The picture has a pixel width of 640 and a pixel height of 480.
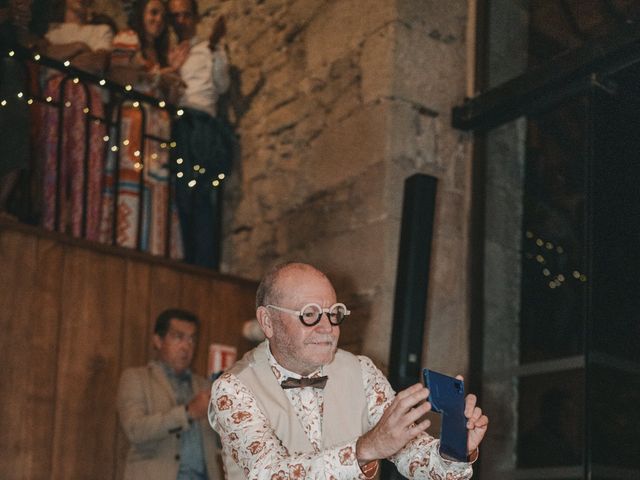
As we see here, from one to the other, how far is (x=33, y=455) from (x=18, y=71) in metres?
1.87

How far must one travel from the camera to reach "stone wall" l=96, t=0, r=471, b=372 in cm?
507

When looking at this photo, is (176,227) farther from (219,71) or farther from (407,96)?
(407,96)

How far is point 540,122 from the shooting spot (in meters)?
5.07

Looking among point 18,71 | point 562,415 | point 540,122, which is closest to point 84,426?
point 18,71

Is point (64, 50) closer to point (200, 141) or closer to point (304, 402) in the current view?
point (200, 141)

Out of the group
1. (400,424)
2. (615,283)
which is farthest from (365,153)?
(400,424)

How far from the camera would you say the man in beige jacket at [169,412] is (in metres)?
4.52

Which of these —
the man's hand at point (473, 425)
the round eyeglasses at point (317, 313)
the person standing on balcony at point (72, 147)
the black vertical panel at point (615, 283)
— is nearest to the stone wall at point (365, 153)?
the black vertical panel at point (615, 283)

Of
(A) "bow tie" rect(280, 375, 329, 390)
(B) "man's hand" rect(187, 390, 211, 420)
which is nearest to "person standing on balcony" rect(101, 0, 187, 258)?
(B) "man's hand" rect(187, 390, 211, 420)

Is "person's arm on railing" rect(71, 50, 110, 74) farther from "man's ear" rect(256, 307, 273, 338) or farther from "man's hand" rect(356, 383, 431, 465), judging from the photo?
"man's hand" rect(356, 383, 431, 465)

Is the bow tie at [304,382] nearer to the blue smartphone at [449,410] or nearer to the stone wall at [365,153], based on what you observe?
the blue smartphone at [449,410]

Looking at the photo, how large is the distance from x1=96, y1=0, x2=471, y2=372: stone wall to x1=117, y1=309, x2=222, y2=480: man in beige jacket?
2.68ft

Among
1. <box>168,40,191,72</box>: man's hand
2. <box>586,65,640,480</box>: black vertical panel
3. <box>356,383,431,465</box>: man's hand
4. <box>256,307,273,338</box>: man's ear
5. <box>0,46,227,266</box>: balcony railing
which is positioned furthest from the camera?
<box>168,40,191,72</box>: man's hand

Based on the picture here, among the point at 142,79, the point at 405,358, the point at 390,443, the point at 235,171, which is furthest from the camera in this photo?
the point at 235,171
